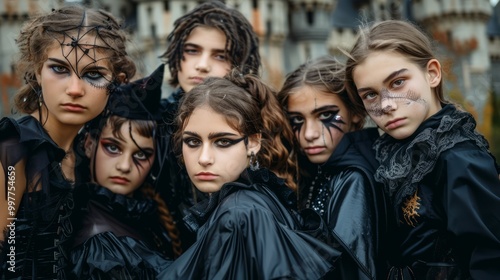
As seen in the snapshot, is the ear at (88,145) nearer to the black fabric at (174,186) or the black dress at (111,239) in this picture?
the black dress at (111,239)

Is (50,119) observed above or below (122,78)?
below

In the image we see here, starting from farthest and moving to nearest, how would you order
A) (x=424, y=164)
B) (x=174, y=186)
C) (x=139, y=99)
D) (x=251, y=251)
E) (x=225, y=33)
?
1. (x=225, y=33)
2. (x=174, y=186)
3. (x=139, y=99)
4. (x=424, y=164)
5. (x=251, y=251)

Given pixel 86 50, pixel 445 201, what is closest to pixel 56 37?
pixel 86 50

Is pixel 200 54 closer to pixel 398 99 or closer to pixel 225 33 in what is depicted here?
pixel 225 33

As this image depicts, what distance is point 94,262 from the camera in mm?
3320

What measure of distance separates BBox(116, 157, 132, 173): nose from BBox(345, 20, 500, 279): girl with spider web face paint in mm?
1405

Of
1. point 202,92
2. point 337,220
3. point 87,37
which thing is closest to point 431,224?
point 337,220

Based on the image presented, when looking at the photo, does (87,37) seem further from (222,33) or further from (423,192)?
(423,192)

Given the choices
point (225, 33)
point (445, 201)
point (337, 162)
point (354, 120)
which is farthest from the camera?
point (225, 33)

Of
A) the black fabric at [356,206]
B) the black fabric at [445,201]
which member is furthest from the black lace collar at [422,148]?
the black fabric at [356,206]

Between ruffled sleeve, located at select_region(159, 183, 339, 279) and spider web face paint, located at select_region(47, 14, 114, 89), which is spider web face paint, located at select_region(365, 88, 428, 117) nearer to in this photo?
ruffled sleeve, located at select_region(159, 183, 339, 279)

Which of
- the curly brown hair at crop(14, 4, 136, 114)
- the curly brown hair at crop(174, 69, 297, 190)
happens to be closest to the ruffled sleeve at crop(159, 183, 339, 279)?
the curly brown hair at crop(174, 69, 297, 190)

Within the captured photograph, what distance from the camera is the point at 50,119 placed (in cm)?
342

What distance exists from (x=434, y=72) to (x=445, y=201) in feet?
2.48
